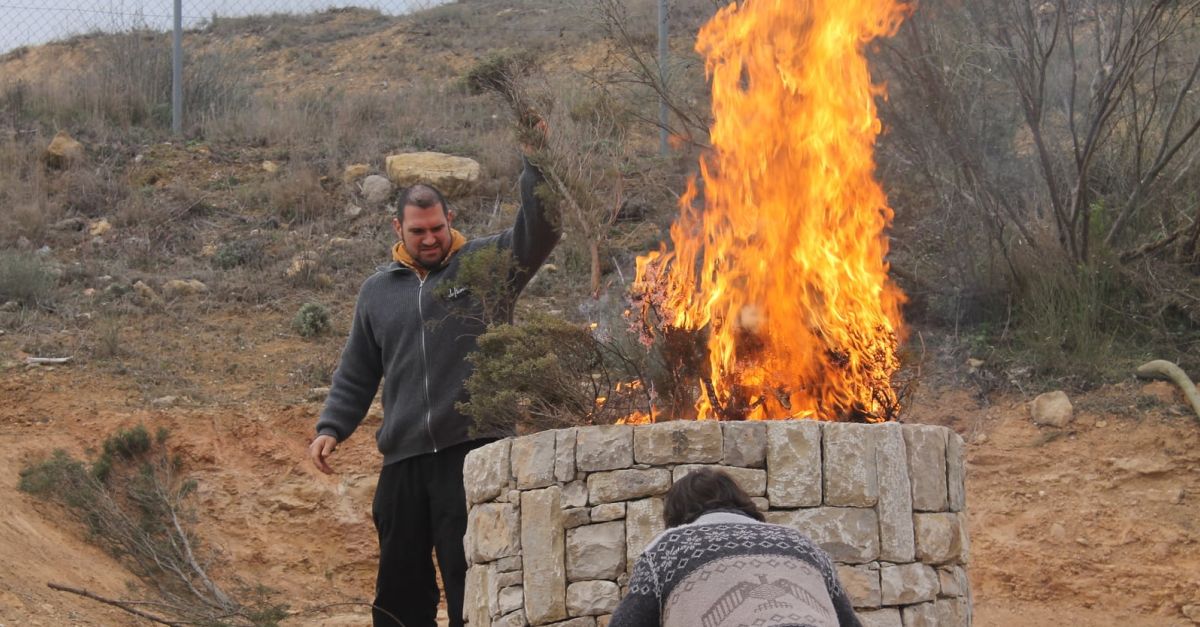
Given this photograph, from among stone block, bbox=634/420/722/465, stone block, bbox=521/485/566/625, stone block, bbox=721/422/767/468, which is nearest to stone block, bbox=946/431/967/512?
stone block, bbox=721/422/767/468

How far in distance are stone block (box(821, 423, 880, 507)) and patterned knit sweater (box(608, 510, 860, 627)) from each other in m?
1.24

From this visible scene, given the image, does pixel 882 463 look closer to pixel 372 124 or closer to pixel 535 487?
pixel 535 487

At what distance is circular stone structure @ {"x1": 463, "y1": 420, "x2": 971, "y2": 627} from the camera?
457cm

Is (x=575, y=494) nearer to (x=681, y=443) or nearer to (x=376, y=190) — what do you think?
(x=681, y=443)

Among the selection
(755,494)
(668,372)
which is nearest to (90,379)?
(668,372)

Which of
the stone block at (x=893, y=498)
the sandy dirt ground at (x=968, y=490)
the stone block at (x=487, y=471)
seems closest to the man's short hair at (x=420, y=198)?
the stone block at (x=487, y=471)

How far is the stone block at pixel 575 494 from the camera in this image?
15.5 feet

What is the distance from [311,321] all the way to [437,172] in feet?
9.32

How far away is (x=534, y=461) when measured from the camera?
4832 millimetres

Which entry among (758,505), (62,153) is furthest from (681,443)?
(62,153)

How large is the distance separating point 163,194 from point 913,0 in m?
7.29

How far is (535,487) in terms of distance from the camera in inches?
190

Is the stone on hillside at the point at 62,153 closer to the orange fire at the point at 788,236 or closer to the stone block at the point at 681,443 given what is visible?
the orange fire at the point at 788,236

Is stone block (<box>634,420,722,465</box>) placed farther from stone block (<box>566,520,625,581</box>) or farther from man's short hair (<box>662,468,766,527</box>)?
man's short hair (<box>662,468,766,527</box>)
